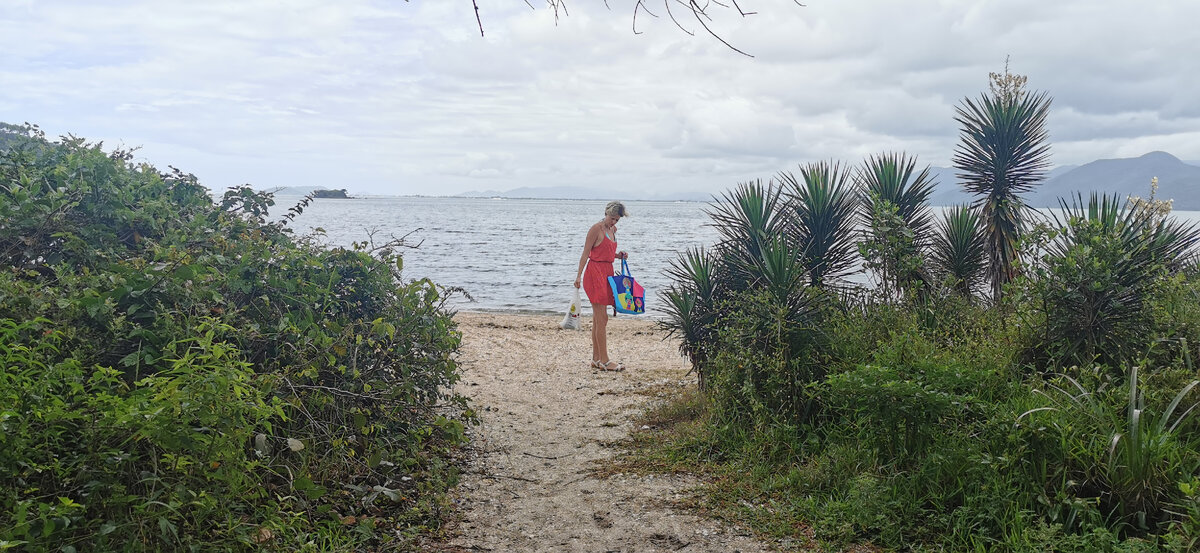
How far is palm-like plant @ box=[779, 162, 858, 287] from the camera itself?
7.05 metres

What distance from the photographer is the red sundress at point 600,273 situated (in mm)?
9117

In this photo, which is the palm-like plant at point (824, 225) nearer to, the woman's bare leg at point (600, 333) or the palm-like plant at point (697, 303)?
the palm-like plant at point (697, 303)

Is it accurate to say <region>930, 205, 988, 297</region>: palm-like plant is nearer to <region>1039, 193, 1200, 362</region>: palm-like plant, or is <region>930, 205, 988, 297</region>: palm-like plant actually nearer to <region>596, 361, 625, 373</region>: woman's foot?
<region>1039, 193, 1200, 362</region>: palm-like plant

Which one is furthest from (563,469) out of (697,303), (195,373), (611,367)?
(611,367)

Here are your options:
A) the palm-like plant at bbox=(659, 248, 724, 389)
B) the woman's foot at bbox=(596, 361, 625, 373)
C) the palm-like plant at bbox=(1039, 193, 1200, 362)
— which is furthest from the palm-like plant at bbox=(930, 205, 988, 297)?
the woman's foot at bbox=(596, 361, 625, 373)

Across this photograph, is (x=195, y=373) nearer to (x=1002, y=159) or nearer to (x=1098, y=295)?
(x=1098, y=295)

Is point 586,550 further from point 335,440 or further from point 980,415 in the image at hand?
point 980,415

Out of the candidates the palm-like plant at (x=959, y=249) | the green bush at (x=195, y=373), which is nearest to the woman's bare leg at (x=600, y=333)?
the green bush at (x=195, y=373)

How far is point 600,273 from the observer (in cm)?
914

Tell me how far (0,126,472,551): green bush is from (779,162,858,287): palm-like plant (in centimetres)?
335

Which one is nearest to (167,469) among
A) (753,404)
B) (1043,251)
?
(753,404)

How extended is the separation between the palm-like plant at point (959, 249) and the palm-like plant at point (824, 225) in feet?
3.69

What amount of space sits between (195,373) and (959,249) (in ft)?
22.8

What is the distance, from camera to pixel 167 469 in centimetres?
315
